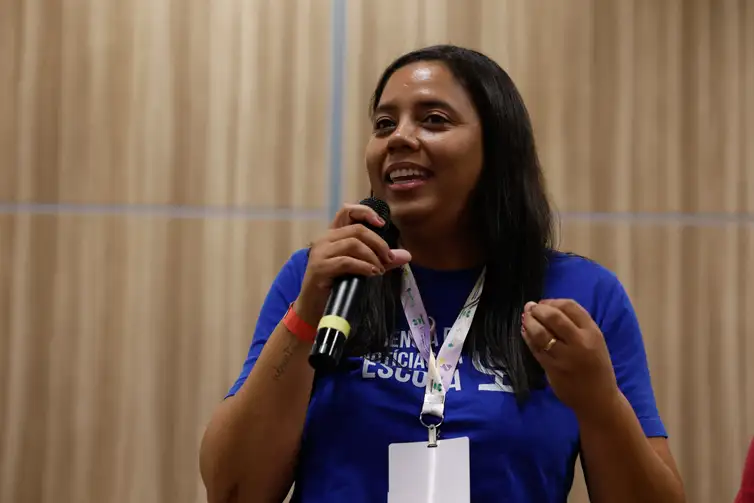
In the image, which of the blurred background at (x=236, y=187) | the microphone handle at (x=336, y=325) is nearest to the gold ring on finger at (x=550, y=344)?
the microphone handle at (x=336, y=325)

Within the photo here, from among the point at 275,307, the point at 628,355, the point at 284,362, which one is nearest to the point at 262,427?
the point at 284,362

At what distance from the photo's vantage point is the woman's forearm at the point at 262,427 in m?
1.07

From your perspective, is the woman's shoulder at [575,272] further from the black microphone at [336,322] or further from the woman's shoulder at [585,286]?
the black microphone at [336,322]

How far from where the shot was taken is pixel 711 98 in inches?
74.1

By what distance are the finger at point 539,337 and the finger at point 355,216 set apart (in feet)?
0.88

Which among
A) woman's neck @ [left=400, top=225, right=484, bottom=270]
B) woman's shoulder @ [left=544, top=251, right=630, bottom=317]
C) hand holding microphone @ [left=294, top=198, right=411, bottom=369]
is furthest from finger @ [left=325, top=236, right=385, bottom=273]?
woman's shoulder @ [left=544, top=251, right=630, bottom=317]

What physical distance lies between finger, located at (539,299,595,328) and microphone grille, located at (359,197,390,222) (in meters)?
0.32

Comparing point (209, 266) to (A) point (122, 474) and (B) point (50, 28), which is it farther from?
(B) point (50, 28)

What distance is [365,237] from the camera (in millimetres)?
960

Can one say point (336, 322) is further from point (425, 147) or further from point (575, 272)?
point (575, 272)

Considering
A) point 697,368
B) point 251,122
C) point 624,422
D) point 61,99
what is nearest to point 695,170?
point 697,368

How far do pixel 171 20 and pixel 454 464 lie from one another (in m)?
1.42

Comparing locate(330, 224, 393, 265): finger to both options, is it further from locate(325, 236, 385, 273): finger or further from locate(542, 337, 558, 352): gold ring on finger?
locate(542, 337, 558, 352): gold ring on finger

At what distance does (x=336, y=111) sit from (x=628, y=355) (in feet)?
3.32
